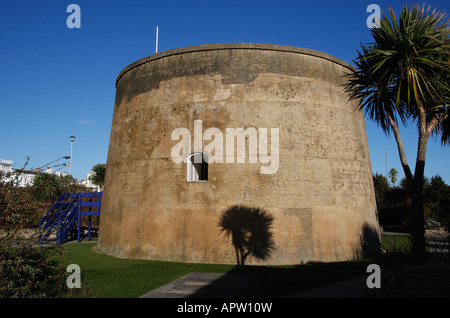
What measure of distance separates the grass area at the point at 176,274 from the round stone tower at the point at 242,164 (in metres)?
0.76

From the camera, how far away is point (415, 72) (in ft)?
28.8

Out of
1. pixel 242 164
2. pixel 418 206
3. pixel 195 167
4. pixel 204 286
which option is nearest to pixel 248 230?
pixel 242 164

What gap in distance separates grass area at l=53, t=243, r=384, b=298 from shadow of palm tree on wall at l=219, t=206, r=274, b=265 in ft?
2.03

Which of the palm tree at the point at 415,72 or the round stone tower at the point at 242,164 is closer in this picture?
the palm tree at the point at 415,72

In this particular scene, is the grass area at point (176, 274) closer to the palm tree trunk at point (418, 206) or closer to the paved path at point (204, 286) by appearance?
the paved path at point (204, 286)

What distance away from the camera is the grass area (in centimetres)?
766

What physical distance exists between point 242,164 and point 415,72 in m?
5.61

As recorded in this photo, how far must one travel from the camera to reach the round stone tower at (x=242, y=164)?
11258 millimetres

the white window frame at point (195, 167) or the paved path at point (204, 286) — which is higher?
the white window frame at point (195, 167)

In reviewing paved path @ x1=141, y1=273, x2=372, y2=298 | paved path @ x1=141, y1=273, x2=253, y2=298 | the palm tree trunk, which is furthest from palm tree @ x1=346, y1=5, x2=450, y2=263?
paved path @ x1=141, y1=273, x2=253, y2=298

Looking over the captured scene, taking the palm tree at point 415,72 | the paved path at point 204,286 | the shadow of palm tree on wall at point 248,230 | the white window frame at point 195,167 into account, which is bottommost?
the paved path at point 204,286

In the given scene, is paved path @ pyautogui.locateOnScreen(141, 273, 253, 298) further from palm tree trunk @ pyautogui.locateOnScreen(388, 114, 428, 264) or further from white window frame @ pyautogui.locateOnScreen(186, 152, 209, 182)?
palm tree trunk @ pyautogui.locateOnScreen(388, 114, 428, 264)

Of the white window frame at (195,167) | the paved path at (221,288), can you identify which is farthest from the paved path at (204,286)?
the white window frame at (195,167)
